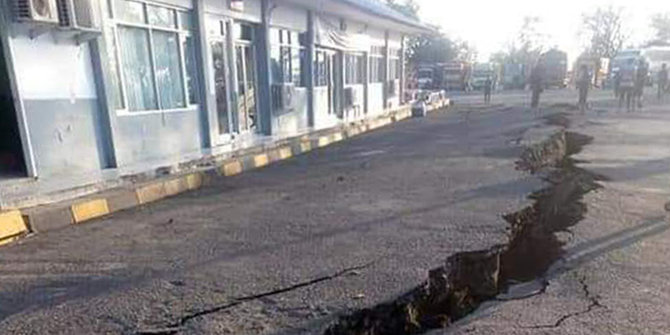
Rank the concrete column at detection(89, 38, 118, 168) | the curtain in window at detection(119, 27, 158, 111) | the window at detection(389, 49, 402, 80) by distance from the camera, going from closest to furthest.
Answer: the concrete column at detection(89, 38, 118, 168) < the curtain in window at detection(119, 27, 158, 111) < the window at detection(389, 49, 402, 80)

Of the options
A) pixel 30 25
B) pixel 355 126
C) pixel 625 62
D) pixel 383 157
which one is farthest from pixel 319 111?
pixel 625 62

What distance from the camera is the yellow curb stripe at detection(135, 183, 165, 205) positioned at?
7312 mm

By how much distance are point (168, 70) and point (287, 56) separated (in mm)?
5433

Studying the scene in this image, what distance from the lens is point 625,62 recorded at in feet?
141

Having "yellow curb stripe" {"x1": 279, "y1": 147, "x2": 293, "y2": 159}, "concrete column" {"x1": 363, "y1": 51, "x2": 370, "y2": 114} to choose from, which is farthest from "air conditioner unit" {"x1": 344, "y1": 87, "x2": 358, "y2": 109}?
"yellow curb stripe" {"x1": 279, "y1": 147, "x2": 293, "y2": 159}

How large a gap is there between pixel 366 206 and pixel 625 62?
144 feet

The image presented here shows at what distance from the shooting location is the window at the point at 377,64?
77.4 feet

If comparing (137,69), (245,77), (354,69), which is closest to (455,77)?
(354,69)

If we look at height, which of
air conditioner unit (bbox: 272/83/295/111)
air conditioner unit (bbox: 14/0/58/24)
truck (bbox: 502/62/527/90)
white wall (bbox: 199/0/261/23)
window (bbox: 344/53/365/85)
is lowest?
truck (bbox: 502/62/527/90)

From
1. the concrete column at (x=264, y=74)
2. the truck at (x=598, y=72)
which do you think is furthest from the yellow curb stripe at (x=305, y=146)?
the truck at (x=598, y=72)

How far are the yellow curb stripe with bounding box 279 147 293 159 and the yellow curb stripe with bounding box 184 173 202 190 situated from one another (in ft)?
10.2

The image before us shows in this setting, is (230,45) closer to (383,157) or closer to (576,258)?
(383,157)

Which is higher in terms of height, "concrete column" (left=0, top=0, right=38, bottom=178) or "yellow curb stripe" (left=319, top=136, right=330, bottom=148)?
"concrete column" (left=0, top=0, right=38, bottom=178)

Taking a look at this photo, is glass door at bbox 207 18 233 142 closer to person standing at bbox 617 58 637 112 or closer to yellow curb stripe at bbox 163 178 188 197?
yellow curb stripe at bbox 163 178 188 197
